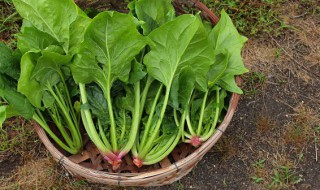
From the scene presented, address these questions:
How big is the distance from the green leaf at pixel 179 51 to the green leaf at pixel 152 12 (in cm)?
14

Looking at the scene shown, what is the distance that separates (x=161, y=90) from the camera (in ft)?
5.66

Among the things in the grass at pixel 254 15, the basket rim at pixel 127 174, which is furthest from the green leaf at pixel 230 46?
the grass at pixel 254 15

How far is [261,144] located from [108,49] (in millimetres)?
880

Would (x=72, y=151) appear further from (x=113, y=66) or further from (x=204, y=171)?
(x=204, y=171)

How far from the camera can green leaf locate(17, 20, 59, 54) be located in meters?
1.49

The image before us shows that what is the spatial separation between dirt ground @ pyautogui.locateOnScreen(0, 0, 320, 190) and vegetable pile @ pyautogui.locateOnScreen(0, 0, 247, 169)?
24cm

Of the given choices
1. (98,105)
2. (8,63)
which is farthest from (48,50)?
(98,105)

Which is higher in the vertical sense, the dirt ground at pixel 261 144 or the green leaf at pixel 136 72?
the green leaf at pixel 136 72

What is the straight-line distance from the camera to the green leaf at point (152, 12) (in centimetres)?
168

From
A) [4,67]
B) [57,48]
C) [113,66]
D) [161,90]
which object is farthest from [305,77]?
[4,67]

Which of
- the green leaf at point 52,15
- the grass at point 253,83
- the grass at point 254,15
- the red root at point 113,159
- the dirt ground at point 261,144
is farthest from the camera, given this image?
the grass at point 254,15

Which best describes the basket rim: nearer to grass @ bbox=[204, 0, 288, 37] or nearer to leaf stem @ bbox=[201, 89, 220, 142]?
leaf stem @ bbox=[201, 89, 220, 142]

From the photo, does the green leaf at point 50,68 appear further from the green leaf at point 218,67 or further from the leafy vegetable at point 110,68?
the green leaf at point 218,67

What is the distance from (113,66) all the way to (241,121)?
0.76 meters
